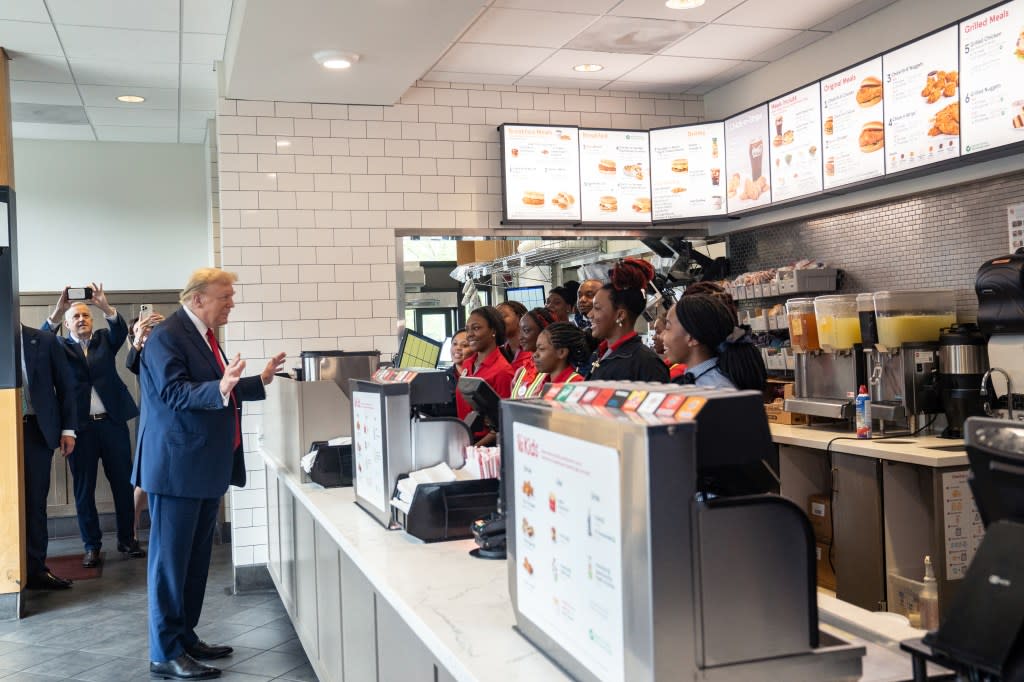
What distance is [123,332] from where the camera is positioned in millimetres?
6805

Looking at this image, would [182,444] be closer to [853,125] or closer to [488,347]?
[488,347]

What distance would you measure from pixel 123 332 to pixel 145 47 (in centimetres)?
222

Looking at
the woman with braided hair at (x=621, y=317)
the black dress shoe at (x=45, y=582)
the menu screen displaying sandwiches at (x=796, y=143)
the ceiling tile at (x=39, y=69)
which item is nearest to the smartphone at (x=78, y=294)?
the ceiling tile at (x=39, y=69)

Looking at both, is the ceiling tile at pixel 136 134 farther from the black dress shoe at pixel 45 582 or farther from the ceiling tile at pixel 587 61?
the black dress shoe at pixel 45 582

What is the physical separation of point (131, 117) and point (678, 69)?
4380 mm

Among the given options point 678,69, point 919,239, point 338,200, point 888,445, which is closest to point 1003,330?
point 888,445

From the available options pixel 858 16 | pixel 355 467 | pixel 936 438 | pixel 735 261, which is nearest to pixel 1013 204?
pixel 936 438

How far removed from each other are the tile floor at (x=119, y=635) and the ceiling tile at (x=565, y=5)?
11.6ft

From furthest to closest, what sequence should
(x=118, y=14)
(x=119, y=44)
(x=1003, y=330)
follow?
(x=119, y=44) → (x=118, y=14) → (x=1003, y=330)

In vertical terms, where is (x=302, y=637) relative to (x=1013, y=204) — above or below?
below

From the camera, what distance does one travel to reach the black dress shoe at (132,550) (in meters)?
6.73

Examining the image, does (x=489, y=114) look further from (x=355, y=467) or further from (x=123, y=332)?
(x=355, y=467)

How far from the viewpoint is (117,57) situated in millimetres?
5754

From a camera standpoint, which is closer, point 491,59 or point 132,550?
point 491,59
